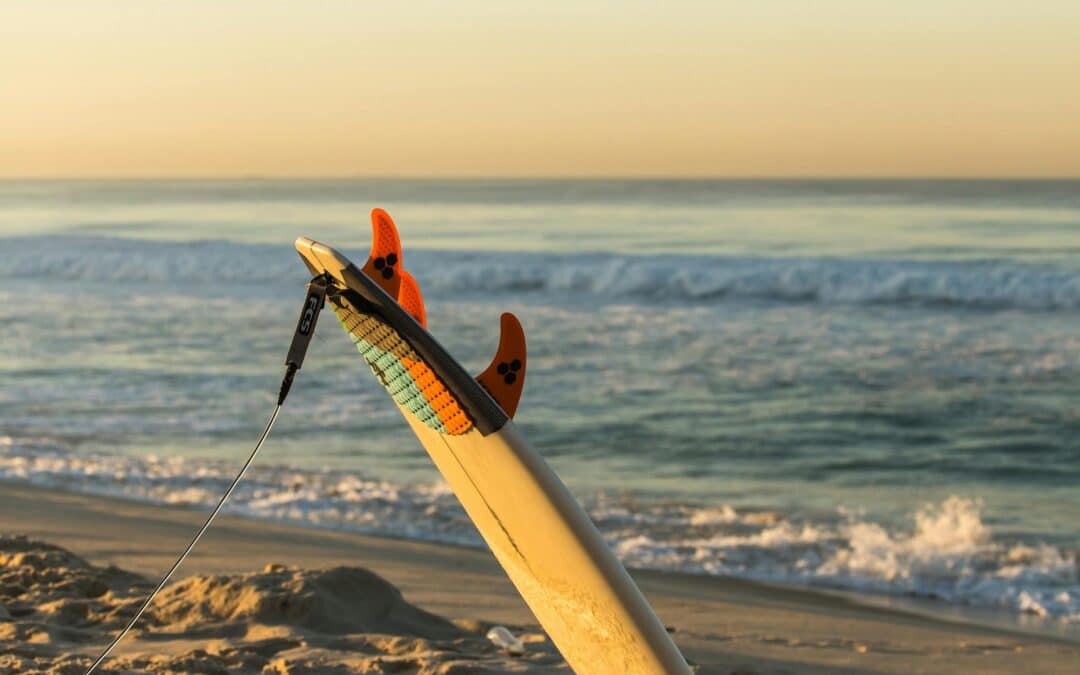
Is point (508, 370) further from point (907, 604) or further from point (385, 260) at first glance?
point (907, 604)

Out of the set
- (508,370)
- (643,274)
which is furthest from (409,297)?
(643,274)

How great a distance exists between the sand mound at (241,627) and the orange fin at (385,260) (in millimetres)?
1736

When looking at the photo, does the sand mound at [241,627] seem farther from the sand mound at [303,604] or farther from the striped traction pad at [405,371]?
the striped traction pad at [405,371]

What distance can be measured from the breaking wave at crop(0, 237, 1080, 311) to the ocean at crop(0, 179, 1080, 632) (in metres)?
0.09

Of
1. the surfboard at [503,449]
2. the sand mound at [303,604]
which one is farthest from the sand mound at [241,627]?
the surfboard at [503,449]

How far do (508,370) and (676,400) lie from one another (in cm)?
916

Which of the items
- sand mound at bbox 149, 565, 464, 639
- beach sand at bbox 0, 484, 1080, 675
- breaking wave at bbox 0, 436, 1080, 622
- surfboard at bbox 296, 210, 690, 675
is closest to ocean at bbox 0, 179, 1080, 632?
breaking wave at bbox 0, 436, 1080, 622

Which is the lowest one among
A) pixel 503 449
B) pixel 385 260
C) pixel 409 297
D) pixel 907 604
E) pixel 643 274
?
pixel 907 604

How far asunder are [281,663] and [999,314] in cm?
1675

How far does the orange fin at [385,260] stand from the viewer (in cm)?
341

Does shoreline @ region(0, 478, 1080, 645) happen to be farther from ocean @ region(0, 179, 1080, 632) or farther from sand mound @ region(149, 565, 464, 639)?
sand mound @ region(149, 565, 464, 639)

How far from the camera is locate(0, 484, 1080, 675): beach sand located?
4762 millimetres

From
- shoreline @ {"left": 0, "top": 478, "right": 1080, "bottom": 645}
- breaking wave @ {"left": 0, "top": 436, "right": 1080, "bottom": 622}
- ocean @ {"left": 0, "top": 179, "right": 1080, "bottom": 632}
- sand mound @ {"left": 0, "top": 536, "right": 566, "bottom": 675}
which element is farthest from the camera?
ocean @ {"left": 0, "top": 179, "right": 1080, "bottom": 632}

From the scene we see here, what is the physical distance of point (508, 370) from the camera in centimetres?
335
